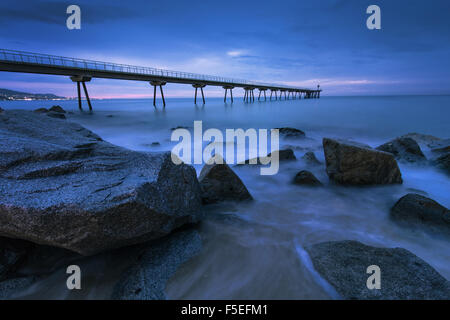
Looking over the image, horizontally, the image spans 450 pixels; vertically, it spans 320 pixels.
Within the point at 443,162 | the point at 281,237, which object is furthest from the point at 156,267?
the point at 443,162

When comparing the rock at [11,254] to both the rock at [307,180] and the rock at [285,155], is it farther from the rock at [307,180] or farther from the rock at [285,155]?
the rock at [285,155]

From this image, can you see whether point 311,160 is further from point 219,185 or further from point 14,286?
point 14,286

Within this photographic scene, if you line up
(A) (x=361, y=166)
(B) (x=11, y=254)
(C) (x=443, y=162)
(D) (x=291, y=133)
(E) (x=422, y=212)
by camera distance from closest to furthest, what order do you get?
(B) (x=11, y=254) < (E) (x=422, y=212) < (A) (x=361, y=166) < (C) (x=443, y=162) < (D) (x=291, y=133)

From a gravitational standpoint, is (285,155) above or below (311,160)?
above

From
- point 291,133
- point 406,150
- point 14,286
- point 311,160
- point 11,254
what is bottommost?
point 14,286

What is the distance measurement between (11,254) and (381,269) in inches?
149

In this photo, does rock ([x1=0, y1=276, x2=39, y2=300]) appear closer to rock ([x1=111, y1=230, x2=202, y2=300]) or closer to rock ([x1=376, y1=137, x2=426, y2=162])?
rock ([x1=111, y1=230, x2=202, y2=300])

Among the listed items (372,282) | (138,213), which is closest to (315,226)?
(372,282)

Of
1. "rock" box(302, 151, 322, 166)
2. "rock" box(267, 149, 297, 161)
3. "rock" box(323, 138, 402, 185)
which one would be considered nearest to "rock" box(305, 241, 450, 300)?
"rock" box(323, 138, 402, 185)

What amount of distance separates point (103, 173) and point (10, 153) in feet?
3.30

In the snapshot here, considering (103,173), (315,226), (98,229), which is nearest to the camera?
(98,229)

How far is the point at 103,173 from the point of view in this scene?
2.35 metres

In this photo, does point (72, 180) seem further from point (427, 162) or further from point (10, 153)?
point (427, 162)

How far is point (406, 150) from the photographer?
21.0ft
